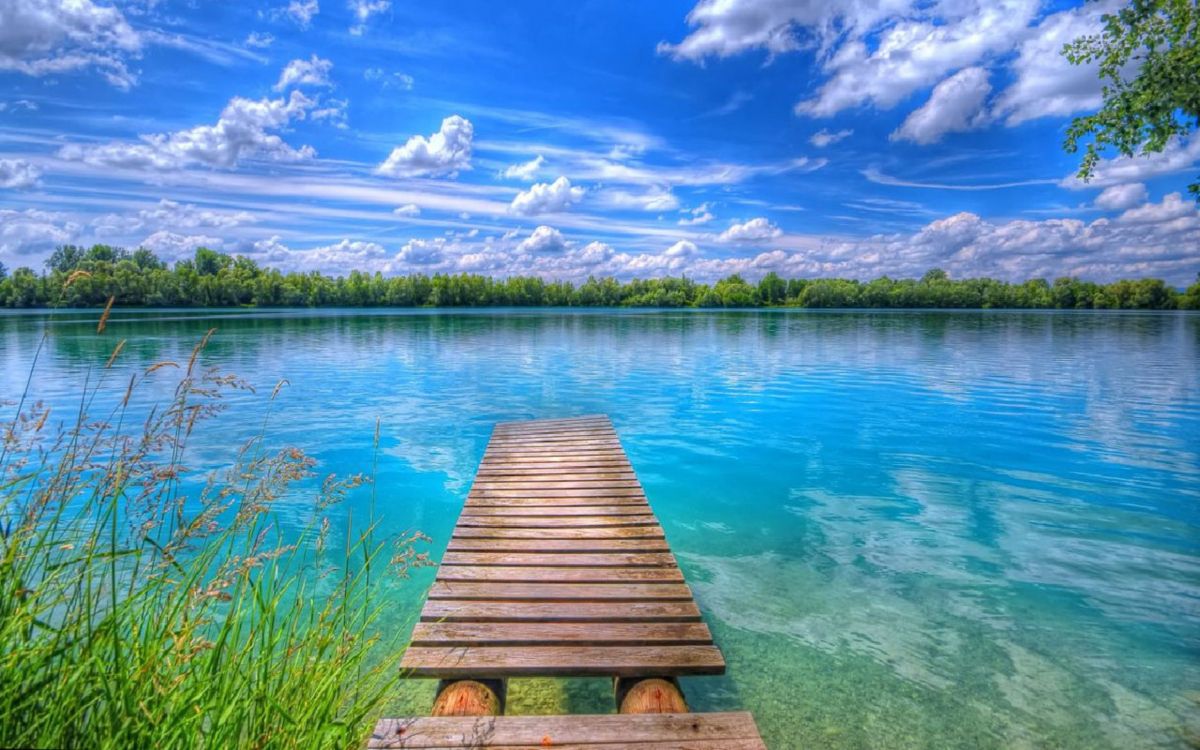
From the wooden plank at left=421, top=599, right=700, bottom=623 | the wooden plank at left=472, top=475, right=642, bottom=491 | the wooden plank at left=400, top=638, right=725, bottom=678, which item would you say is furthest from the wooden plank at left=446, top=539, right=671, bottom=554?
the wooden plank at left=472, top=475, right=642, bottom=491

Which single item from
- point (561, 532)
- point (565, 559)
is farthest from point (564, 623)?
point (561, 532)

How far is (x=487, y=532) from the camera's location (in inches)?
219

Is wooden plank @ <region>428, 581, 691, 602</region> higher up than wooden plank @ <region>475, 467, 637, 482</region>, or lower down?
lower down

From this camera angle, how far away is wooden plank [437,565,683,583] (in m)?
4.57

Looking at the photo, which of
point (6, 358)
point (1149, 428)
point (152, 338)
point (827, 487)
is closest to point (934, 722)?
point (827, 487)

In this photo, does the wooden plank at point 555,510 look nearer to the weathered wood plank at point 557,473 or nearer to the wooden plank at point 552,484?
the wooden plank at point 552,484

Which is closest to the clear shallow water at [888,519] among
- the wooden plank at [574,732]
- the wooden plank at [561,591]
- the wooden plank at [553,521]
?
the wooden plank at [561,591]

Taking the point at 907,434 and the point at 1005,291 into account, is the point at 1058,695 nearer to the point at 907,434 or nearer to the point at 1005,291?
the point at 907,434

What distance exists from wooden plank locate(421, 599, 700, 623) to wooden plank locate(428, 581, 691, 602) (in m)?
0.06

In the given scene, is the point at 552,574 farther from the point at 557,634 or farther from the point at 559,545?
the point at 557,634

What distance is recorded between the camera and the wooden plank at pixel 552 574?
457 centimetres

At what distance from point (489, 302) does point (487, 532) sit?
15908 cm

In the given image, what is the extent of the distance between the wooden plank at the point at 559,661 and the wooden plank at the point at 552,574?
0.92 meters

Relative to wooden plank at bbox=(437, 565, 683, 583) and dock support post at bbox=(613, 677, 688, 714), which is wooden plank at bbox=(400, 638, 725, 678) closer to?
dock support post at bbox=(613, 677, 688, 714)
